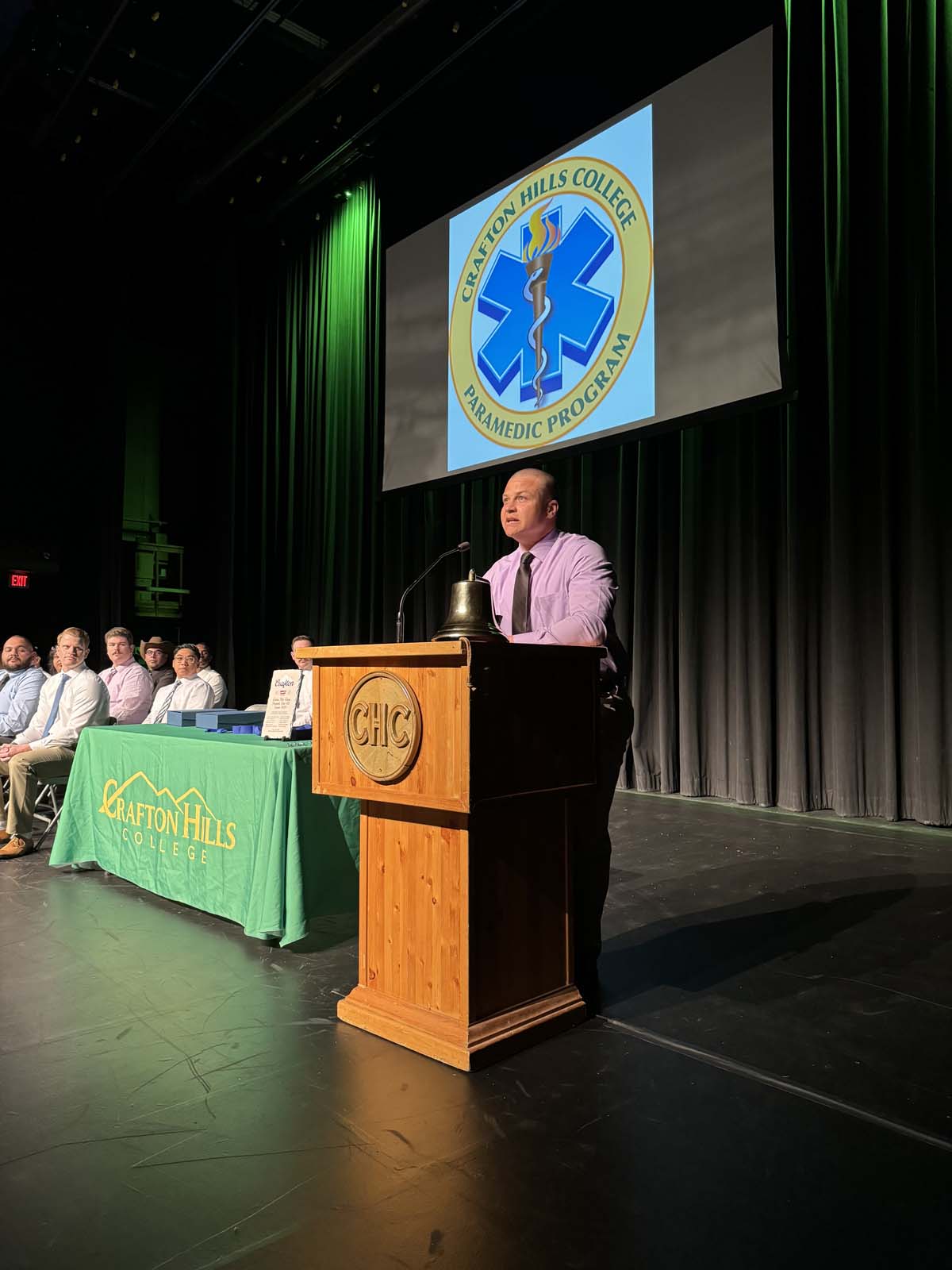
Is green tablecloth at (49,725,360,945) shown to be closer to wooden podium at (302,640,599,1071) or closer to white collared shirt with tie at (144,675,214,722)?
wooden podium at (302,640,599,1071)

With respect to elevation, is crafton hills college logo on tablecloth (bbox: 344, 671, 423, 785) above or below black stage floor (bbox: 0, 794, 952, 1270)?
above

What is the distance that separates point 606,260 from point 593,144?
0.90 meters

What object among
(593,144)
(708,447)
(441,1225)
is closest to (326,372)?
(593,144)

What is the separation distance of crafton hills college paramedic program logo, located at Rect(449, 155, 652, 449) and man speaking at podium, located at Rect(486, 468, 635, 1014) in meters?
3.50

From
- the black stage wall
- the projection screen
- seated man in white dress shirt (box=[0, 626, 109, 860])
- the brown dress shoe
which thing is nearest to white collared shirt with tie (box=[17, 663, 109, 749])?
seated man in white dress shirt (box=[0, 626, 109, 860])

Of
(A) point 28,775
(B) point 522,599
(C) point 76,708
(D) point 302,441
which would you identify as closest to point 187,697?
(C) point 76,708

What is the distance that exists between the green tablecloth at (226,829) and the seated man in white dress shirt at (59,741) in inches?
24.0

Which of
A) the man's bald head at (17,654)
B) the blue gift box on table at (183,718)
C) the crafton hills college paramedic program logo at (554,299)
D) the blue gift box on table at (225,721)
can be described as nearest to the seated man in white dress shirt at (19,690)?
the man's bald head at (17,654)

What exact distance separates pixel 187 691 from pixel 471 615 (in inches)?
144

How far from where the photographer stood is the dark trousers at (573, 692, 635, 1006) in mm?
2111

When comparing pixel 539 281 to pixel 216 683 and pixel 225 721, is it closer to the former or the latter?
pixel 216 683

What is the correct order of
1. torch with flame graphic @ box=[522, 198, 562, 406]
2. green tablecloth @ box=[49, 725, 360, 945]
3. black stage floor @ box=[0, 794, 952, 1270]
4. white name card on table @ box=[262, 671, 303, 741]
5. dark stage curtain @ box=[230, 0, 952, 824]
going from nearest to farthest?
black stage floor @ box=[0, 794, 952, 1270] → green tablecloth @ box=[49, 725, 360, 945] → white name card on table @ box=[262, 671, 303, 741] → dark stage curtain @ box=[230, 0, 952, 824] → torch with flame graphic @ box=[522, 198, 562, 406]

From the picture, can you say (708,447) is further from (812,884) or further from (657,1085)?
(657,1085)

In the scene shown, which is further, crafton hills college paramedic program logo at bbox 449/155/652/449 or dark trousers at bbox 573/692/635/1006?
crafton hills college paramedic program logo at bbox 449/155/652/449
